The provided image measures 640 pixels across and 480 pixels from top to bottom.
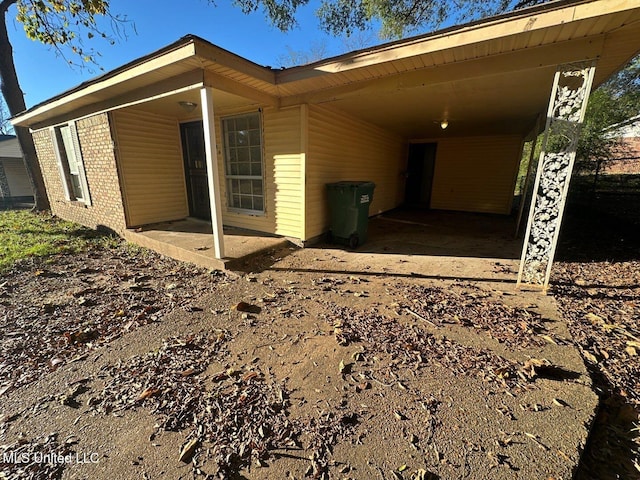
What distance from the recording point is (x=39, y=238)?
18.1 ft

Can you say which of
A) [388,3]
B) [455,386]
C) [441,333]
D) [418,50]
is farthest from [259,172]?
[388,3]

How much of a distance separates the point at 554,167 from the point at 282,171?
381cm

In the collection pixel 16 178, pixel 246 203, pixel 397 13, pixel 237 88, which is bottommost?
pixel 246 203

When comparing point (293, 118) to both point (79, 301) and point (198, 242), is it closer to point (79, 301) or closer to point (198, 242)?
point (198, 242)

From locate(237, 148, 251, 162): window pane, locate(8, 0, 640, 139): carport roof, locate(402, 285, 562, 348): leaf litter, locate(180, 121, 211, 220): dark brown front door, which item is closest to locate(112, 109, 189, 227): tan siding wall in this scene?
locate(180, 121, 211, 220): dark brown front door

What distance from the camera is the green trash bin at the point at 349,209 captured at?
488cm

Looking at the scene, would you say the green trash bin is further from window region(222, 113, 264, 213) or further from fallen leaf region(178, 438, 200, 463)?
fallen leaf region(178, 438, 200, 463)

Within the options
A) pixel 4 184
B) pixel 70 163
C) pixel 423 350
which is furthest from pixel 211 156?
pixel 4 184

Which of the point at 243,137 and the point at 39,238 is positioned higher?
the point at 243,137

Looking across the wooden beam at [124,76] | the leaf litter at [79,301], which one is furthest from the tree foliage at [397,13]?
the leaf litter at [79,301]

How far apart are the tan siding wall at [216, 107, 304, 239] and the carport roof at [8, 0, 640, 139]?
348 mm

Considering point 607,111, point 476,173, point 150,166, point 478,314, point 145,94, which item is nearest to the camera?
point 478,314

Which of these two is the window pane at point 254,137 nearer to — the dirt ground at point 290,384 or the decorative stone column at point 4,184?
the dirt ground at point 290,384

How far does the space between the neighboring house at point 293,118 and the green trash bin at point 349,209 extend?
0.28m
